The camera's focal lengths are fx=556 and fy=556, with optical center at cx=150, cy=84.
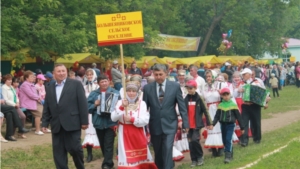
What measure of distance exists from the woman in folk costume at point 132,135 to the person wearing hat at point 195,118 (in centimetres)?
148

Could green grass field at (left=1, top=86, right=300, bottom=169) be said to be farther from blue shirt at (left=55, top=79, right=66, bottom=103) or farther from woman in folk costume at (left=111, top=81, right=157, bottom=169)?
blue shirt at (left=55, top=79, right=66, bottom=103)

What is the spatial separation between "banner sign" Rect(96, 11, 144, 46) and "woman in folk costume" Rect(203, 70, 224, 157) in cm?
334

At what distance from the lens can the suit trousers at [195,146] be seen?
10.9 meters

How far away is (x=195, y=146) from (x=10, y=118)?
5.42m

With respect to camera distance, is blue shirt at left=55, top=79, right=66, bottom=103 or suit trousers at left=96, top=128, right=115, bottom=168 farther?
suit trousers at left=96, top=128, right=115, bottom=168

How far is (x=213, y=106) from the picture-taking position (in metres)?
13.2

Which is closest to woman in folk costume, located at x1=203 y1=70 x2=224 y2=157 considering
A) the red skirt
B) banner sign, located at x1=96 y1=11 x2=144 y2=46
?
the red skirt

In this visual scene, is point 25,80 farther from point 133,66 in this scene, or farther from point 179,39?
point 179,39

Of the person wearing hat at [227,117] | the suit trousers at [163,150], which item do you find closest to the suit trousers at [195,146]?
the person wearing hat at [227,117]

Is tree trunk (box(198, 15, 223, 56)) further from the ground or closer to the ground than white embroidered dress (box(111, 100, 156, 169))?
further from the ground

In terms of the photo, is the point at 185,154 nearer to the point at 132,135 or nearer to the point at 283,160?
the point at 283,160

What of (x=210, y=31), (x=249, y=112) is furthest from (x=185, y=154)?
(x=210, y=31)

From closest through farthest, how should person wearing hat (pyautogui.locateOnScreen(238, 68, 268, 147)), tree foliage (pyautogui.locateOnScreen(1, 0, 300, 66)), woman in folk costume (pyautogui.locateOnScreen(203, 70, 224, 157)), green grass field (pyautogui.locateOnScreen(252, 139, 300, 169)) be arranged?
green grass field (pyautogui.locateOnScreen(252, 139, 300, 169)), woman in folk costume (pyautogui.locateOnScreen(203, 70, 224, 157)), person wearing hat (pyautogui.locateOnScreen(238, 68, 268, 147)), tree foliage (pyautogui.locateOnScreen(1, 0, 300, 66))

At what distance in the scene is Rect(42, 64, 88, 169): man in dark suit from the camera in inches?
351
